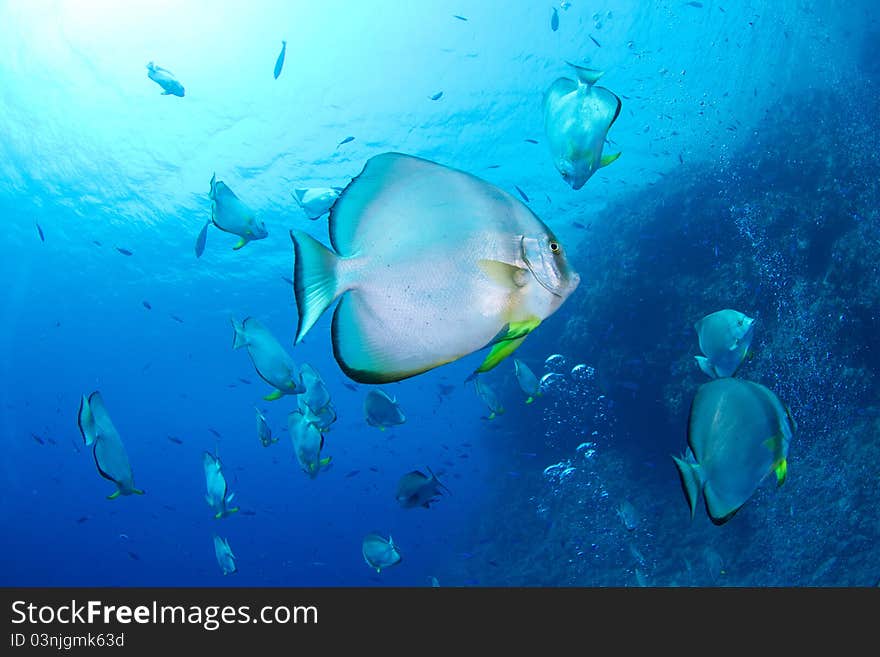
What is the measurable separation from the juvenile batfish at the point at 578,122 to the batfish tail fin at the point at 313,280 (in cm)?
201

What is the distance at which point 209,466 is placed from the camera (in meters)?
5.51

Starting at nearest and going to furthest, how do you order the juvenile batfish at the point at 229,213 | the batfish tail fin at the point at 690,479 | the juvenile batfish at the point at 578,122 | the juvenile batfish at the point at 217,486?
the batfish tail fin at the point at 690,479 → the juvenile batfish at the point at 578,122 → the juvenile batfish at the point at 229,213 → the juvenile batfish at the point at 217,486

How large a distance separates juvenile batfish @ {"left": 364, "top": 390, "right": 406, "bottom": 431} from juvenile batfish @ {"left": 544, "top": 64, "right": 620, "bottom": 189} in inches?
125

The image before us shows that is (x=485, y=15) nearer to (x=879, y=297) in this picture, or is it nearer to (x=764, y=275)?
(x=764, y=275)

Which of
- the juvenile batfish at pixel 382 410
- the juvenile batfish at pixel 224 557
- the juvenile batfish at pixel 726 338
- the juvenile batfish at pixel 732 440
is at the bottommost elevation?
the juvenile batfish at pixel 224 557

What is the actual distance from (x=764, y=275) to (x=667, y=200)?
5485 mm

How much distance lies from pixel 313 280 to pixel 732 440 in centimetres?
180

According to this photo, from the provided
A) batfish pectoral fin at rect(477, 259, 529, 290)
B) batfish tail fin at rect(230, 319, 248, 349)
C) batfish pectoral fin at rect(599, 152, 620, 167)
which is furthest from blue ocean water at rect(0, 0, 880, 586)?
batfish pectoral fin at rect(477, 259, 529, 290)

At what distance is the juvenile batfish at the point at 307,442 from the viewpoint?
4.97 m

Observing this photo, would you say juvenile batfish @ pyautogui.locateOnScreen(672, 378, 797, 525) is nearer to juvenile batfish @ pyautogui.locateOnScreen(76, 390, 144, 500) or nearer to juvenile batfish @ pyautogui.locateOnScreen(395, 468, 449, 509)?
juvenile batfish @ pyautogui.locateOnScreen(76, 390, 144, 500)

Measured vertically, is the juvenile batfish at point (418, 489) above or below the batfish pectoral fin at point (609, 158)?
below

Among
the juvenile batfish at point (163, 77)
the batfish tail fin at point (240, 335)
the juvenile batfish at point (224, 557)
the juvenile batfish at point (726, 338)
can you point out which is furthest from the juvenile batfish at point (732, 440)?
the juvenile batfish at point (224, 557)

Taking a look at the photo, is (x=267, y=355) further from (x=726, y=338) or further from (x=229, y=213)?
(x=726, y=338)

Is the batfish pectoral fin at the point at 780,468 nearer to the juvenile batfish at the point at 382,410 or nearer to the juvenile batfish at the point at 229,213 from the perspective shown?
the juvenile batfish at the point at 382,410
